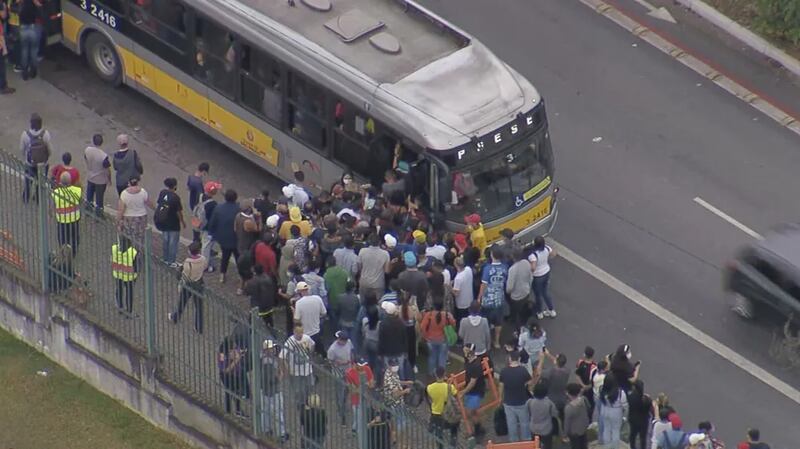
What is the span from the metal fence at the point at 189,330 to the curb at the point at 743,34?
12.5 metres

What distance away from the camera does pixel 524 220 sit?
2923 centimetres

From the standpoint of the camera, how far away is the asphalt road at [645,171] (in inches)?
1117

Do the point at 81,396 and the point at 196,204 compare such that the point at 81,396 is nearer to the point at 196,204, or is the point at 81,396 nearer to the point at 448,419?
the point at 196,204

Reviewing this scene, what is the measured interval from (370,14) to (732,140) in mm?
6656

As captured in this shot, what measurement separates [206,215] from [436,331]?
12.6ft

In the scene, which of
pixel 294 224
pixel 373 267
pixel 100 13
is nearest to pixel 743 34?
pixel 100 13

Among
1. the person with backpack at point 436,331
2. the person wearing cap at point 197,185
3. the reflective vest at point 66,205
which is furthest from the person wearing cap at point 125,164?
the person with backpack at point 436,331

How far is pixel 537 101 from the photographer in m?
29.1

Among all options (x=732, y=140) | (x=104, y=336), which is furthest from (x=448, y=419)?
(x=732, y=140)

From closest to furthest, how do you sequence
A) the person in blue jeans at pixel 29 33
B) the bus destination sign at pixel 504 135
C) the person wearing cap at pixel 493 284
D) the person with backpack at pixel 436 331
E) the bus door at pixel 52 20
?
the person with backpack at pixel 436 331 → the person wearing cap at pixel 493 284 → the bus destination sign at pixel 504 135 → the person in blue jeans at pixel 29 33 → the bus door at pixel 52 20

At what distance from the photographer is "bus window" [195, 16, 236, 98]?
30.5 metres

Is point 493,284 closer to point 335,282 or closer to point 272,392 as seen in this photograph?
point 335,282

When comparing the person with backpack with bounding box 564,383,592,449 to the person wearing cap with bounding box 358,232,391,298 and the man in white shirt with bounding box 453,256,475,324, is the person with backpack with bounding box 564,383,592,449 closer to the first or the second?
the man in white shirt with bounding box 453,256,475,324

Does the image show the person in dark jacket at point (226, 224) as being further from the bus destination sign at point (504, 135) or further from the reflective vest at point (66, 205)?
the bus destination sign at point (504, 135)
